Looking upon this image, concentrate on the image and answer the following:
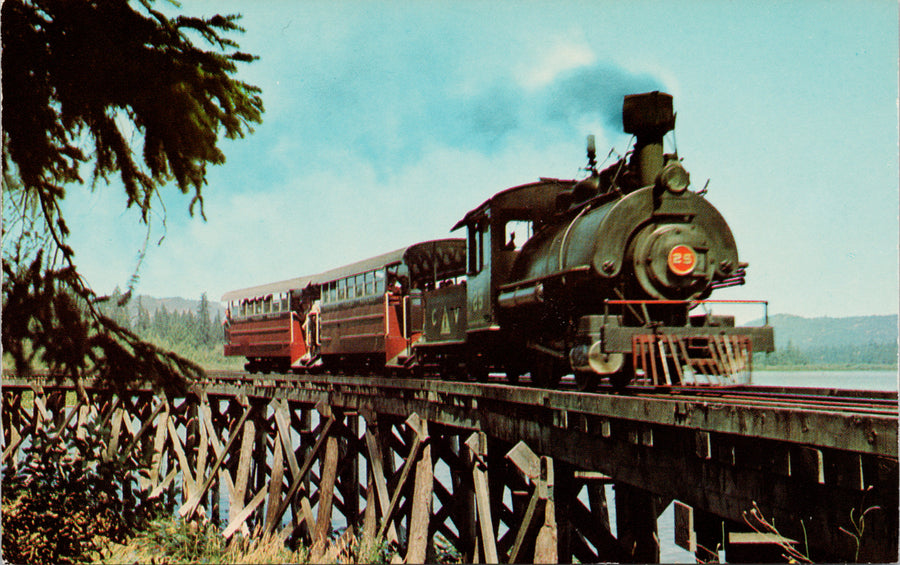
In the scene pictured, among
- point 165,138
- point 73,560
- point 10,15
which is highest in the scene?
point 10,15

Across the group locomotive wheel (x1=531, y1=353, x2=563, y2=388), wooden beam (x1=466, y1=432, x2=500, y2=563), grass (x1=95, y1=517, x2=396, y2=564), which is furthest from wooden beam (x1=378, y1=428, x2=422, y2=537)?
locomotive wheel (x1=531, y1=353, x2=563, y2=388)

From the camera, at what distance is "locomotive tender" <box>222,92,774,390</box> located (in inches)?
290

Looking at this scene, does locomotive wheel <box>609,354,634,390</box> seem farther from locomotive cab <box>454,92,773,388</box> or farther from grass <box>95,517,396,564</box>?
grass <box>95,517,396,564</box>

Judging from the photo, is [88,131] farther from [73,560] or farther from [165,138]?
[73,560]

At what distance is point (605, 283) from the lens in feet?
25.9

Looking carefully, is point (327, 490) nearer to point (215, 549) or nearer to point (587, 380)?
point (215, 549)

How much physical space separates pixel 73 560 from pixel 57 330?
7.91ft

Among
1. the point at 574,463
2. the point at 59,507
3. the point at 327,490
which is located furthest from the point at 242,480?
the point at 574,463

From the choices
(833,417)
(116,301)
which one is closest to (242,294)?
(116,301)

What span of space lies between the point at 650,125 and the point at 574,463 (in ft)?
12.5

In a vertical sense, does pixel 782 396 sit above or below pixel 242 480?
above

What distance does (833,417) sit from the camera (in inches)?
155

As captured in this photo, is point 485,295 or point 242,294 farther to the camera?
point 242,294

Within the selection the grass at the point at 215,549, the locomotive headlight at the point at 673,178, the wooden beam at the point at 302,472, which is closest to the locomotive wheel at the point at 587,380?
the locomotive headlight at the point at 673,178
